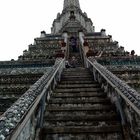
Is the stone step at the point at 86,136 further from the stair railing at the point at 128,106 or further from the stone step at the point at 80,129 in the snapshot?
the stair railing at the point at 128,106

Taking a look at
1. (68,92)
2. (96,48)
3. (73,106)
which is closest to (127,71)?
(68,92)

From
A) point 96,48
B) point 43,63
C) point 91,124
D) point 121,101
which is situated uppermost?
point 96,48

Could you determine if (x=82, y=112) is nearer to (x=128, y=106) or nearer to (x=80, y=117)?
(x=80, y=117)

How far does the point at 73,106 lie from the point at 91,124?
109 cm

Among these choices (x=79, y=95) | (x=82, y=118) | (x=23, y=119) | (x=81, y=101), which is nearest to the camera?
(x=23, y=119)

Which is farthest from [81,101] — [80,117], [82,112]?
[80,117]

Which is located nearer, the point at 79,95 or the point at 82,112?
the point at 82,112

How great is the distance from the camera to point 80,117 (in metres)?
5.36

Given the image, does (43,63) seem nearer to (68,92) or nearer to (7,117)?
(68,92)

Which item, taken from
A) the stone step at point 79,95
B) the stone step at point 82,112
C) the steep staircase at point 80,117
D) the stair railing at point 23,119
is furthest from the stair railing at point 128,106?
the stair railing at point 23,119

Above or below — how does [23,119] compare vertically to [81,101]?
above

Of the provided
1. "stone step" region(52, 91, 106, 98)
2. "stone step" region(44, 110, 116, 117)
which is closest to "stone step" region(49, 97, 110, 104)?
"stone step" region(52, 91, 106, 98)

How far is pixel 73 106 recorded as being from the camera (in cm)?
620

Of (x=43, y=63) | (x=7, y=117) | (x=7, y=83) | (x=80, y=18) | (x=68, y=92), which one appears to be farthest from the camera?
(x=80, y=18)
